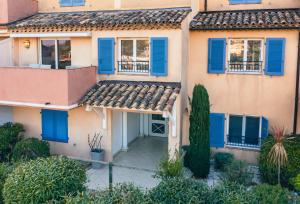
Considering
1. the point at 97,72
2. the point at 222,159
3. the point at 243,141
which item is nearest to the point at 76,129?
the point at 97,72

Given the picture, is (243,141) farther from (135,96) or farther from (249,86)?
(135,96)

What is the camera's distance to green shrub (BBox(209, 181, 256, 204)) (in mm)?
9594

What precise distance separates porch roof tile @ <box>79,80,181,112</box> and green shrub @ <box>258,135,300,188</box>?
4848 millimetres

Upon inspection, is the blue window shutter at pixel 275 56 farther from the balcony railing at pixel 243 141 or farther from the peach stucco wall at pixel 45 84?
the peach stucco wall at pixel 45 84

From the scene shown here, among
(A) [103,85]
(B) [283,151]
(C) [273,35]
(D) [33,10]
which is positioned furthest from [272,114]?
(D) [33,10]

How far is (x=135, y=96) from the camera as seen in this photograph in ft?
52.1

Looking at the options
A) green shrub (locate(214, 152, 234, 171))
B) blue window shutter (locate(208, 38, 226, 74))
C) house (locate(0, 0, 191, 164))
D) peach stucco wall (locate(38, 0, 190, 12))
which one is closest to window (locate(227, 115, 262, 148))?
green shrub (locate(214, 152, 234, 171))

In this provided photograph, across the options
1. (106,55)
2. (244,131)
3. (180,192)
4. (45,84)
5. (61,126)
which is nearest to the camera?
(180,192)

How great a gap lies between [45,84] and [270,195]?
447 inches

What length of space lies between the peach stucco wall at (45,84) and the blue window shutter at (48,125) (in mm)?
2099

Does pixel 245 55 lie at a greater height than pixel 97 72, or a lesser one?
greater

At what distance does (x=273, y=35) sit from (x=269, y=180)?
6.97 m

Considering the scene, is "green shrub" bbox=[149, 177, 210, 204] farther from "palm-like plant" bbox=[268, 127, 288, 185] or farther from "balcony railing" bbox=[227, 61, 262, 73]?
"balcony railing" bbox=[227, 61, 262, 73]

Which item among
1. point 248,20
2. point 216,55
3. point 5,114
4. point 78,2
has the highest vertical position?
point 78,2
